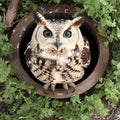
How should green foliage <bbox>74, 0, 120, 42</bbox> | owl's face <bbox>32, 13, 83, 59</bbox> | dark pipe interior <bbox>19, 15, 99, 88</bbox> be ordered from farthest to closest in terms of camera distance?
1. dark pipe interior <bbox>19, 15, 99, 88</bbox>
2. green foliage <bbox>74, 0, 120, 42</bbox>
3. owl's face <bbox>32, 13, 83, 59</bbox>

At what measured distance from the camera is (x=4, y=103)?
232 cm

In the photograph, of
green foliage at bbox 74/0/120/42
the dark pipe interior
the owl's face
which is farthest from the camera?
the dark pipe interior

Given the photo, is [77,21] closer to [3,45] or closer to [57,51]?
[57,51]

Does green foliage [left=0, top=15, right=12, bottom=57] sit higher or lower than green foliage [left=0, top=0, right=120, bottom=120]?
higher

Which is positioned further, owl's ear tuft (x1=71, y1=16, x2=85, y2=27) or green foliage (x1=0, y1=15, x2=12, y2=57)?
green foliage (x1=0, y1=15, x2=12, y2=57)

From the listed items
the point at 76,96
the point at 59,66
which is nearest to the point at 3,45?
the point at 59,66

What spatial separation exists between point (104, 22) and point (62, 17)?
30cm

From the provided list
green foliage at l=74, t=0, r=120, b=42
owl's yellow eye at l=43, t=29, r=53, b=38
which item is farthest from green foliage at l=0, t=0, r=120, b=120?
owl's yellow eye at l=43, t=29, r=53, b=38

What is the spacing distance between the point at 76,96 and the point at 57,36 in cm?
38

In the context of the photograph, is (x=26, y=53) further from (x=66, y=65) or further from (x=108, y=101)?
(x=108, y=101)

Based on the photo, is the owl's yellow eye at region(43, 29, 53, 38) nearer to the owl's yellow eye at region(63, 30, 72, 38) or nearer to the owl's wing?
the owl's yellow eye at region(63, 30, 72, 38)

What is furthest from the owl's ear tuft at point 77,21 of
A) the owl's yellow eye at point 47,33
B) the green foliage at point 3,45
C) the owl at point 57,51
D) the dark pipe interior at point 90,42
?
the green foliage at point 3,45

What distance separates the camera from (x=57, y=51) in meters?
1.98

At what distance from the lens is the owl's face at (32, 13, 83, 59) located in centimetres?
189
